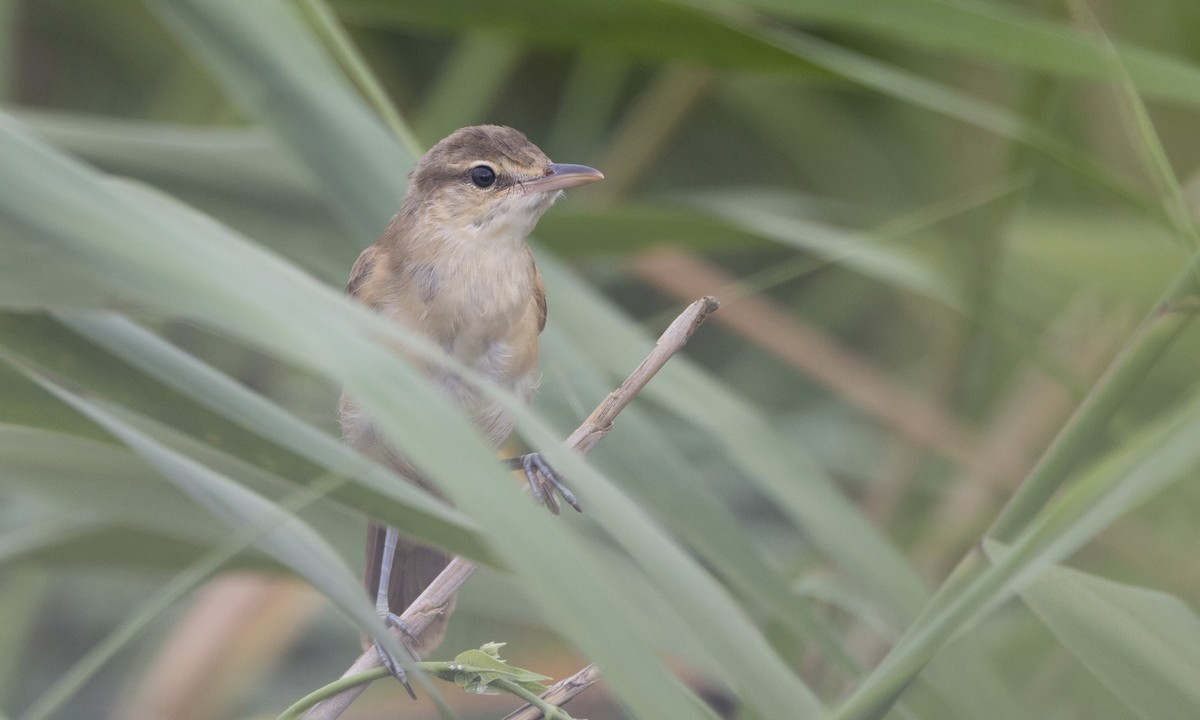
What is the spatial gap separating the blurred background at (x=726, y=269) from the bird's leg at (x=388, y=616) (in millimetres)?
168

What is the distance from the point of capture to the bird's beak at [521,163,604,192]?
146 centimetres

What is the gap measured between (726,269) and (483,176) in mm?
2484

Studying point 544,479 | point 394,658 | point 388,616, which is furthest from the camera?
point 544,479

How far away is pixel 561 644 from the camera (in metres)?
3.06

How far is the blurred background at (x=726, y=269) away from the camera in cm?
150

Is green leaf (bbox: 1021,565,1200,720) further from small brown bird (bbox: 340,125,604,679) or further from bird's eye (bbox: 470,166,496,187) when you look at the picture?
bird's eye (bbox: 470,166,496,187)

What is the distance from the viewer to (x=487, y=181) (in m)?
1.62

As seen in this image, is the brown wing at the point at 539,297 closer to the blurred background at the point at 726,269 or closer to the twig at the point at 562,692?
the blurred background at the point at 726,269

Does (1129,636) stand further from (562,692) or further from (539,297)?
(539,297)

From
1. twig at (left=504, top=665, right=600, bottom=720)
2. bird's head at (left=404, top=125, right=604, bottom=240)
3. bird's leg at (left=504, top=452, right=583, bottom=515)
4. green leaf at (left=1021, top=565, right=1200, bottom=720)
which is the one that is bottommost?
green leaf at (left=1021, top=565, right=1200, bottom=720)

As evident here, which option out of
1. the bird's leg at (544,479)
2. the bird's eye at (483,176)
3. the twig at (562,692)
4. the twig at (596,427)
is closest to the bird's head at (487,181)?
the bird's eye at (483,176)

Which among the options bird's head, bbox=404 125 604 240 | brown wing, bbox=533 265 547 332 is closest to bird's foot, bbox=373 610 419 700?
brown wing, bbox=533 265 547 332

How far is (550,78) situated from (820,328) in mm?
1149

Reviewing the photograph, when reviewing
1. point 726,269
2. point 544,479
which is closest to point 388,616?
point 544,479
